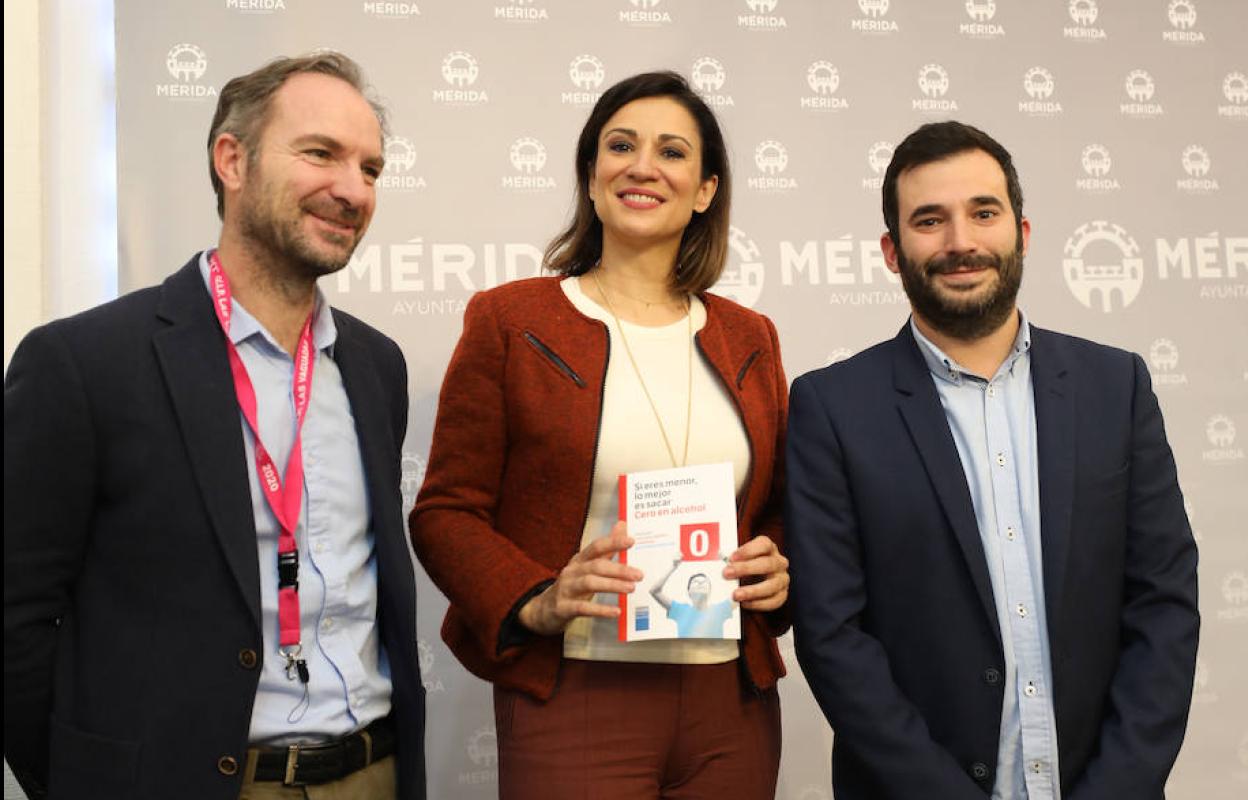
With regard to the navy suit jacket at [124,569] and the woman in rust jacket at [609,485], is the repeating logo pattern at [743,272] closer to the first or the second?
the woman in rust jacket at [609,485]

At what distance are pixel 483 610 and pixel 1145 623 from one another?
1.41 m

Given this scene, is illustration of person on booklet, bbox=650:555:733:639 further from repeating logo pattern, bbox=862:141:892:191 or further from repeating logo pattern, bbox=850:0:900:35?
repeating logo pattern, bbox=850:0:900:35

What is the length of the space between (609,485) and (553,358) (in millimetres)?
318

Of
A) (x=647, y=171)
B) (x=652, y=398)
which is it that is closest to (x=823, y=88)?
(x=647, y=171)

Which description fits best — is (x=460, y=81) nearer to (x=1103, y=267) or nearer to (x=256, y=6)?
(x=256, y=6)

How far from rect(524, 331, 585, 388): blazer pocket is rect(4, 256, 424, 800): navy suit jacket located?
28.5 inches

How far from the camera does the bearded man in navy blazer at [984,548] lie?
2146mm

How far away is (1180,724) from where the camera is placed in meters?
2.18

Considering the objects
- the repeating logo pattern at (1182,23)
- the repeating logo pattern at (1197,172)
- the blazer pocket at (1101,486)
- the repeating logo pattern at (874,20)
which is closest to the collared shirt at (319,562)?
the blazer pocket at (1101,486)

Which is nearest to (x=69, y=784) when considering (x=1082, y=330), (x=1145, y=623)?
(x=1145, y=623)

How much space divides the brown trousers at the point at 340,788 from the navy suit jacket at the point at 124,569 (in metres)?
0.07

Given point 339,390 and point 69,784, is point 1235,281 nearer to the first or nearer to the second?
point 339,390

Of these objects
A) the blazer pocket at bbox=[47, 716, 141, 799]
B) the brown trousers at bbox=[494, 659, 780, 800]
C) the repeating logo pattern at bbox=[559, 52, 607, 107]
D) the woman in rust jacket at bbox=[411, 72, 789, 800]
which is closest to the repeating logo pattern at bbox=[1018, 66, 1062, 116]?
the repeating logo pattern at bbox=[559, 52, 607, 107]

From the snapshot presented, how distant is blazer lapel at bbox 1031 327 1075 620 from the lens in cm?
216
